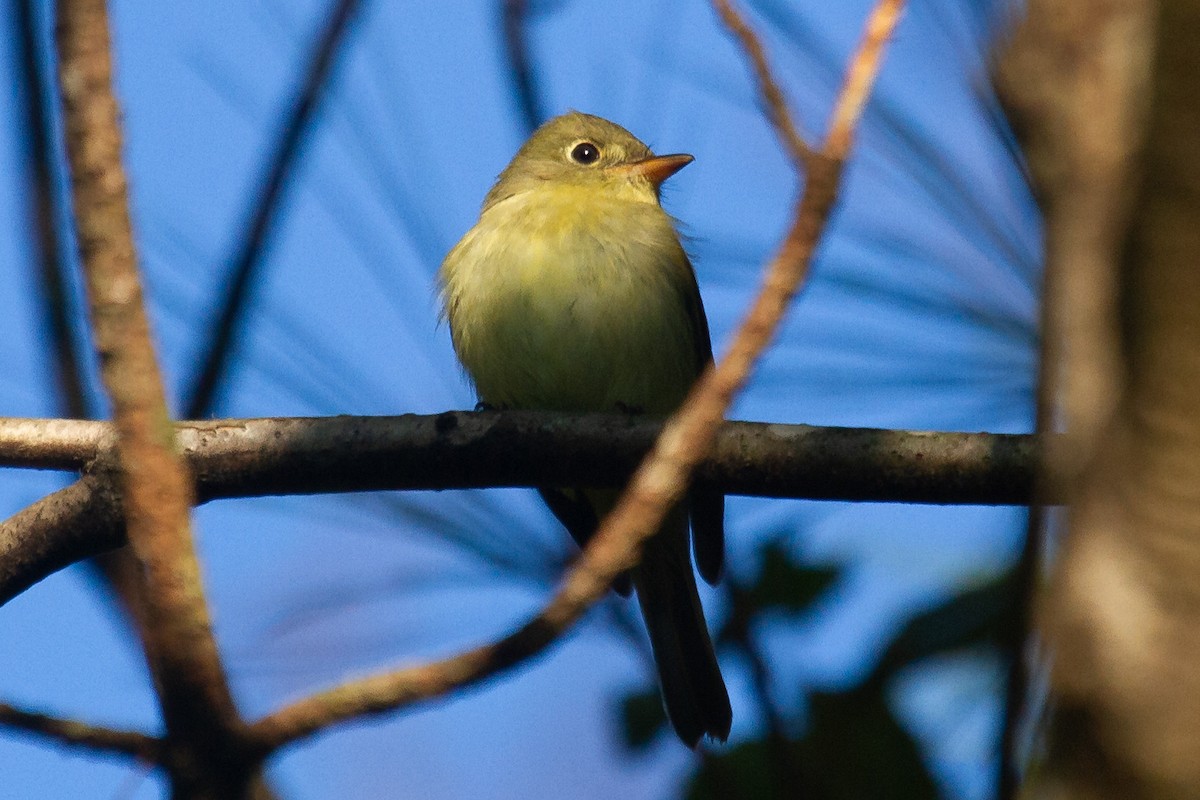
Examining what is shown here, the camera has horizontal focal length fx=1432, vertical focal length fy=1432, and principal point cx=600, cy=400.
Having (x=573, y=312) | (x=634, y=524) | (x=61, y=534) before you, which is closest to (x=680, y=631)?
(x=573, y=312)

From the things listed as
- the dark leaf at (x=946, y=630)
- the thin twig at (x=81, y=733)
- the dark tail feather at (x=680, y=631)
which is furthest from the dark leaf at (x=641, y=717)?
the thin twig at (x=81, y=733)

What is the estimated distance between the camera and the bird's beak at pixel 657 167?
6.26 m

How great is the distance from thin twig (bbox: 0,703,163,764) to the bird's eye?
5.12 metres

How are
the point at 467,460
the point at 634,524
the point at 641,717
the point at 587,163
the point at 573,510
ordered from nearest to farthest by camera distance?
1. the point at 634,524
2. the point at 467,460
3. the point at 641,717
4. the point at 573,510
5. the point at 587,163

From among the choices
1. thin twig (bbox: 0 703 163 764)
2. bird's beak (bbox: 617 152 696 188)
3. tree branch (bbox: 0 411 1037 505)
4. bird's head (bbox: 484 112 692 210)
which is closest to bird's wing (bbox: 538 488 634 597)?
bird's head (bbox: 484 112 692 210)

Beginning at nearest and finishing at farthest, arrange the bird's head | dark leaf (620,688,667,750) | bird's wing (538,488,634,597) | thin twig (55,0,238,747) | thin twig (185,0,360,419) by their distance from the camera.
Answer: thin twig (55,0,238,747), thin twig (185,0,360,419), dark leaf (620,688,667,750), bird's wing (538,488,634,597), the bird's head

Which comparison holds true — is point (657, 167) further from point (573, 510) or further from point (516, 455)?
point (516, 455)

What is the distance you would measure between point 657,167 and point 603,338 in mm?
1298

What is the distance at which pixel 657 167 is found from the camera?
627 cm

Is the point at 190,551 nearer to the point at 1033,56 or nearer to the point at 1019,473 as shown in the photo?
the point at 1033,56

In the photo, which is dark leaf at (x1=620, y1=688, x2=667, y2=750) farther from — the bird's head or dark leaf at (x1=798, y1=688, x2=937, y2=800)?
the bird's head

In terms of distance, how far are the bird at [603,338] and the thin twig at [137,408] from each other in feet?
10.9

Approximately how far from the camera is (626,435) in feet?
12.3

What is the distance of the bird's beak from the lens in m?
6.26
